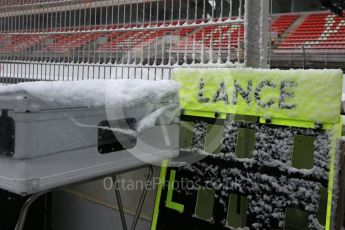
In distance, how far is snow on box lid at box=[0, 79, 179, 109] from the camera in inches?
33.4

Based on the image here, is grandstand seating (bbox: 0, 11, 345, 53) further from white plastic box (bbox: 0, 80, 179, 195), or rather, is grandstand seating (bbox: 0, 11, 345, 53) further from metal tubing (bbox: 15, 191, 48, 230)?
metal tubing (bbox: 15, 191, 48, 230)

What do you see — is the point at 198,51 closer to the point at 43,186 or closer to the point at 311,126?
the point at 311,126

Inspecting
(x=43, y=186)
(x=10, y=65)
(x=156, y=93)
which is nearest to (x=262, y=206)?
(x=156, y=93)

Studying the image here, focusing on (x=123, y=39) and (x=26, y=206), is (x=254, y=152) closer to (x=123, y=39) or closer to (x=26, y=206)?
(x=26, y=206)

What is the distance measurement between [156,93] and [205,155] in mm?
283

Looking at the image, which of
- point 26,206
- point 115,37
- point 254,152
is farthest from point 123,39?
point 26,206

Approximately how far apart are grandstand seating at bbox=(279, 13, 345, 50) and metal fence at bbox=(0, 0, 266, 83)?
258 inches

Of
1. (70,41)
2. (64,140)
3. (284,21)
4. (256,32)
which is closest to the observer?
(64,140)

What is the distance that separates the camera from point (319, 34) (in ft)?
29.1

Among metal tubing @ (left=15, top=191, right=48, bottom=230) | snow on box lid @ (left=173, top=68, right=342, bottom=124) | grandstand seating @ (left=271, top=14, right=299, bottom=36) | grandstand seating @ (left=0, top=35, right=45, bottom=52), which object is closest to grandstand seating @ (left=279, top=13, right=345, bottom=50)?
grandstand seating @ (left=271, top=14, right=299, bottom=36)

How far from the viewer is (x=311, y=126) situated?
1031 millimetres

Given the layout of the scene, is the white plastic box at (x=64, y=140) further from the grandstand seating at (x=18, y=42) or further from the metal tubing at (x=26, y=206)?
the grandstand seating at (x=18, y=42)

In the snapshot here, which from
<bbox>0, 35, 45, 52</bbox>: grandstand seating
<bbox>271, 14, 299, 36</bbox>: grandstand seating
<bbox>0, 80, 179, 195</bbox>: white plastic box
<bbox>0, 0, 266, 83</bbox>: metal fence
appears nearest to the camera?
<bbox>0, 80, 179, 195</bbox>: white plastic box

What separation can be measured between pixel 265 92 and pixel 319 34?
8.56 meters
